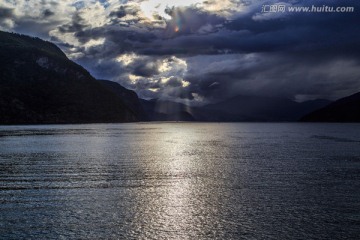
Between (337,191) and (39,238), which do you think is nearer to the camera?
(39,238)

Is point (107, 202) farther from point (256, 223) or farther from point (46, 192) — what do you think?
point (256, 223)

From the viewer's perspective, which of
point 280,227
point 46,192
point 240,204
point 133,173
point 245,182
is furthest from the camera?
point 133,173

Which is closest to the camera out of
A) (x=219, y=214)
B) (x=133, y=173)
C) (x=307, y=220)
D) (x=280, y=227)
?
(x=280, y=227)

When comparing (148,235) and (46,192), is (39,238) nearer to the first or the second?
(148,235)

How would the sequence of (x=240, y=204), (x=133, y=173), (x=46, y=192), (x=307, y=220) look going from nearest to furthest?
(x=307, y=220), (x=240, y=204), (x=46, y=192), (x=133, y=173)

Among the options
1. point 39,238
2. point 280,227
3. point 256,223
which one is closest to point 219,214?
point 256,223

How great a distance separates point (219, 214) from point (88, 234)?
9.03m

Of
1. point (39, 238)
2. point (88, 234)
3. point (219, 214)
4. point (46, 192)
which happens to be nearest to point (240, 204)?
point (219, 214)

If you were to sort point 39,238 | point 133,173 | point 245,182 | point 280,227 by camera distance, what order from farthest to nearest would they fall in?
point 133,173 < point 245,182 < point 280,227 < point 39,238

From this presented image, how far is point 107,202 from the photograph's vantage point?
1073 inches

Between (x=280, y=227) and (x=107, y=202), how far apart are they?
13.3 m

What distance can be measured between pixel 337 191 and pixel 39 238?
84.2 ft

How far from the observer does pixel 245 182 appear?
1467 inches

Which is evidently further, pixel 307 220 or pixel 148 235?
pixel 307 220
